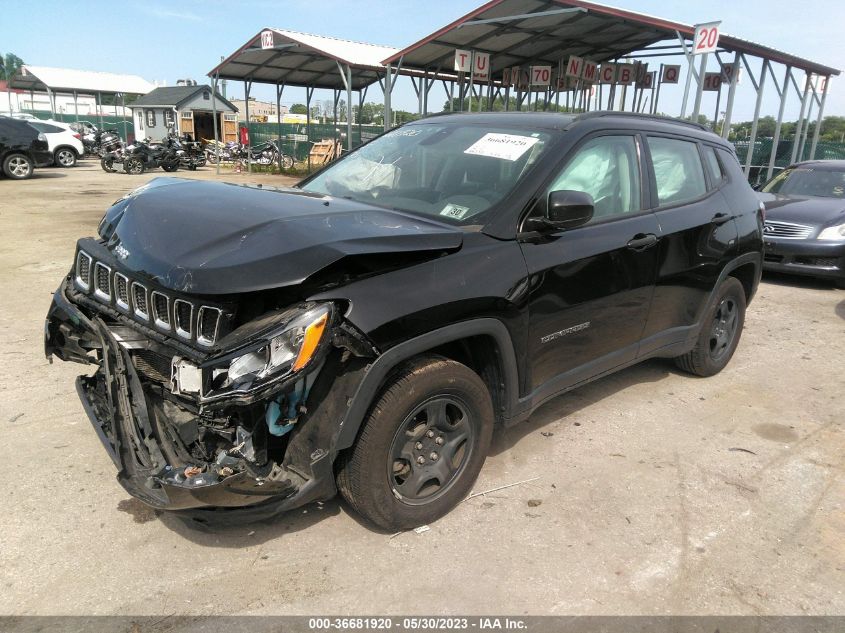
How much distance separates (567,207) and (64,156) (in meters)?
23.8

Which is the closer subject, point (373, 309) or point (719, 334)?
point (373, 309)

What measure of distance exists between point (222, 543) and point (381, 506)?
0.74 metres

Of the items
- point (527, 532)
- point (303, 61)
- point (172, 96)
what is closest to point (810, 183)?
point (527, 532)

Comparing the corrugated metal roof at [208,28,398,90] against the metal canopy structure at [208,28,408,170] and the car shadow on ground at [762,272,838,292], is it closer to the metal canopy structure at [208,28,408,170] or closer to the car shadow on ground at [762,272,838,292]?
→ the metal canopy structure at [208,28,408,170]

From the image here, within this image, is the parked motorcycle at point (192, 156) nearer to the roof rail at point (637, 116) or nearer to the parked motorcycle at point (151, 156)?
the parked motorcycle at point (151, 156)

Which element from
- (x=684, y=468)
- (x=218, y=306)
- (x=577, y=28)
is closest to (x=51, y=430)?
(x=218, y=306)

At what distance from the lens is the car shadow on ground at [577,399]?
371 cm

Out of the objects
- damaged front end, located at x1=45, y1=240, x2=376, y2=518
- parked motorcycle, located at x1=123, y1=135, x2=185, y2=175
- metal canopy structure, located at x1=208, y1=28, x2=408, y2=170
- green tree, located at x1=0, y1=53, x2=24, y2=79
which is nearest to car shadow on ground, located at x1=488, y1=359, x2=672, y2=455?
damaged front end, located at x1=45, y1=240, x2=376, y2=518

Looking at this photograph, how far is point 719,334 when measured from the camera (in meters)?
4.79

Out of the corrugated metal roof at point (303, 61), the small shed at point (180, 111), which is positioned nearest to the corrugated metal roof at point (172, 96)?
the small shed at point (180, 111)

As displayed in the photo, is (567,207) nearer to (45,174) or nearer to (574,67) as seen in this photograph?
(574,67)

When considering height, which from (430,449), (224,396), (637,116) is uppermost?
(637,116)

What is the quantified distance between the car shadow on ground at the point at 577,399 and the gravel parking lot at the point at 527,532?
0.8 inches

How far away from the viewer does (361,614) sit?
2311mm
